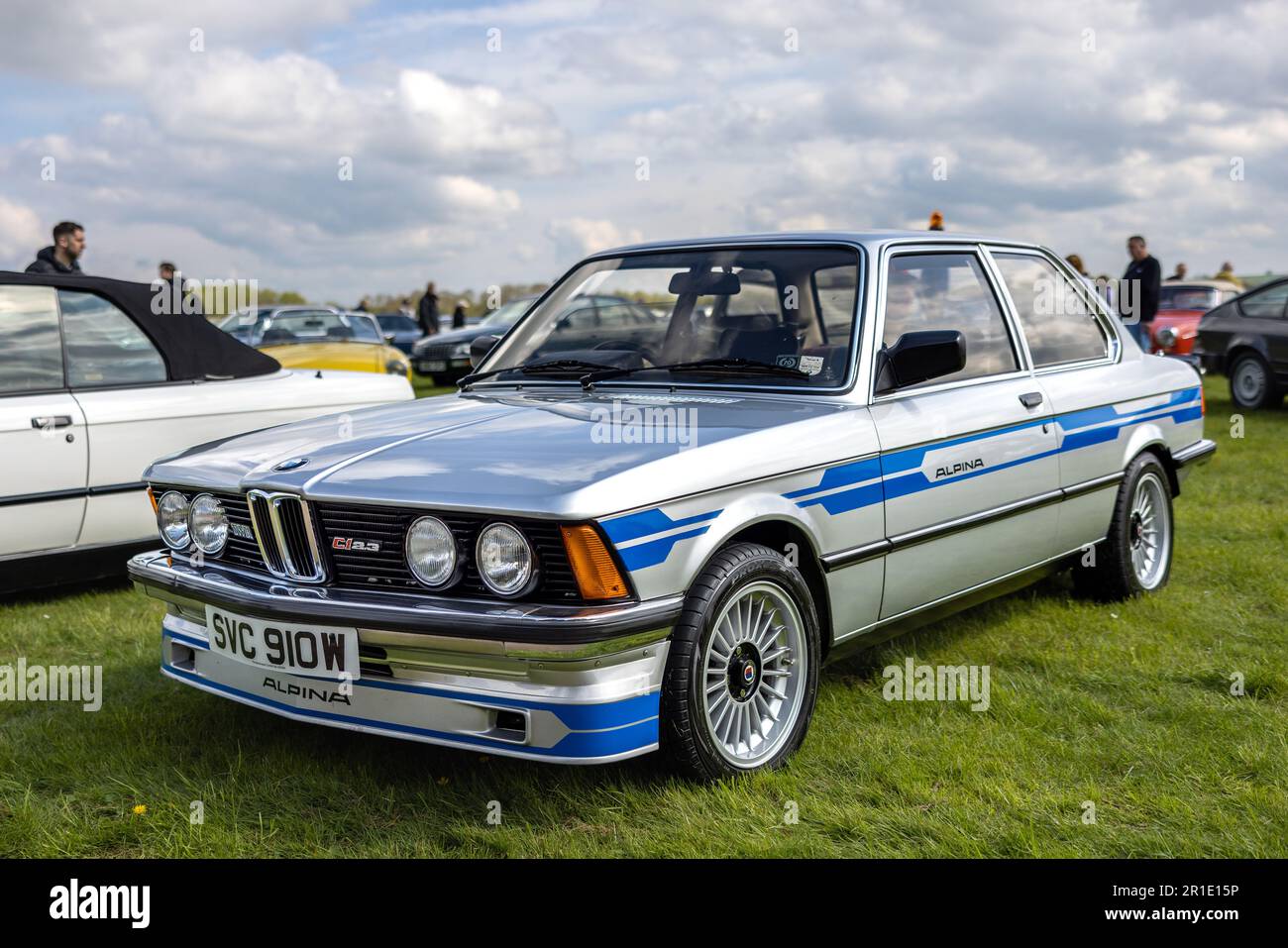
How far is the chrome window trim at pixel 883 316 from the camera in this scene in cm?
412

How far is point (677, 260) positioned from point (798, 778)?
203cm

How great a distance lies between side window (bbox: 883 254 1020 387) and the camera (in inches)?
173

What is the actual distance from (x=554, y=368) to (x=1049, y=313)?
87.5 inches

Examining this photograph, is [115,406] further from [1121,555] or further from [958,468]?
[1121,555]

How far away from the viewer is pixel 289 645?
3.42 m

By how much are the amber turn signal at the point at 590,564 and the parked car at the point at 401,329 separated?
24.9m

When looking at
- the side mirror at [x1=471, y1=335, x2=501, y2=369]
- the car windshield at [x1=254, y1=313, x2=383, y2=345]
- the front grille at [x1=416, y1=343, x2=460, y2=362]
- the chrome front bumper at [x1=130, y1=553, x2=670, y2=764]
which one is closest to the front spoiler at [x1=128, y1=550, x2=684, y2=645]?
the chrome front bumper at [x1=130, y1=553, x2=670, y2=764]

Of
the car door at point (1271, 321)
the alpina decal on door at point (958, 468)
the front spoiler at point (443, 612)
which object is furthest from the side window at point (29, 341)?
the car door at point (1271, 321)

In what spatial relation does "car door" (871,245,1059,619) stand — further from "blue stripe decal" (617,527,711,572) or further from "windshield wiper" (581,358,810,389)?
"blue stripe decal" (617,527,711,572)

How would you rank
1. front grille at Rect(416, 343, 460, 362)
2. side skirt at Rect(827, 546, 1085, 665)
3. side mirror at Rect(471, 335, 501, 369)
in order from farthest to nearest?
1. front grille at Rect(416, 343, 460, 362)
2. side mirror at Rect(471, 335, 501, 369)
3. side skirt at Rect(827, 546, 1085, 665)

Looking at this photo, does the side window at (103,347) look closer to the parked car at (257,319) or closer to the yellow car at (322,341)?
the yellow car at (322,341)

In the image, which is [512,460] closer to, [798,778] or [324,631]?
[324,631]

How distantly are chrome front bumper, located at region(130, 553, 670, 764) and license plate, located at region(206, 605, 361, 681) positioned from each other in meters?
0.03

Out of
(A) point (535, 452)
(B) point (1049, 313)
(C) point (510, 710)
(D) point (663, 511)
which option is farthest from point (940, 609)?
(C) point (510, 710)
